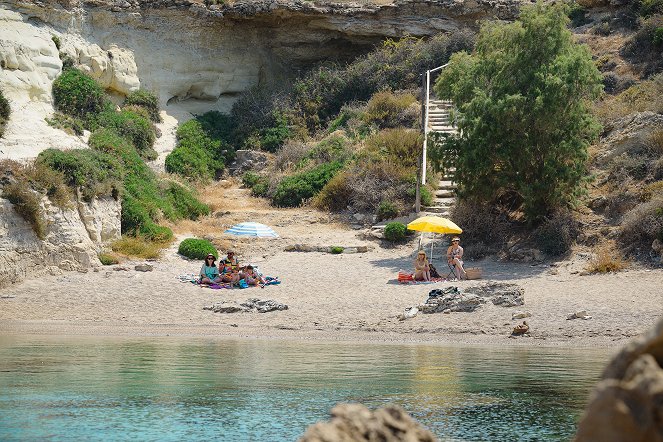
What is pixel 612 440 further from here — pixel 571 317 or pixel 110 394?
pixel 571 317

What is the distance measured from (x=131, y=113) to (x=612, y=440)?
31727 millimetres

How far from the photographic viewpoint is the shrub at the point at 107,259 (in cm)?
2433

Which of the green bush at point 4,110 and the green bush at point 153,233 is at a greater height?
the green bush at point 4,110

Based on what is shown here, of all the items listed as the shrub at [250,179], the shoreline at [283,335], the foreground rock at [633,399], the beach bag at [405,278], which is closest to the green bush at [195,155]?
the shrub at [250,179]

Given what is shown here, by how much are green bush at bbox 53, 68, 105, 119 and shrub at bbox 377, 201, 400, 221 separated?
1099 cm

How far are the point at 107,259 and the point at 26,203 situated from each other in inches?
102

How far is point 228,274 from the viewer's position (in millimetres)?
22422

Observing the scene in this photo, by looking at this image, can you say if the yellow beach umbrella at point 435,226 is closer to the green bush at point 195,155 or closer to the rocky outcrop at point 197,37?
the rocky outcrop at point 197,37

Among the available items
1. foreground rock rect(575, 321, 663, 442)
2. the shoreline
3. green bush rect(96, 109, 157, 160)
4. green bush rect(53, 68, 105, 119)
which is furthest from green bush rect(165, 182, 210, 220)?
foreground rock rect(575, 321, 663, 442)

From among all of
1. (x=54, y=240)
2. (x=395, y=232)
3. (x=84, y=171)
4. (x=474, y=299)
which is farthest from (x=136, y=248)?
(x=474, y=299)

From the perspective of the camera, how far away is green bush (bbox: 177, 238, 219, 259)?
84.4 feet

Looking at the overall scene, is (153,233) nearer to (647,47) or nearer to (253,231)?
(253,231)

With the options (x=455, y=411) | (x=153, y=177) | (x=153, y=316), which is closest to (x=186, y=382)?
(x=455, y=411)

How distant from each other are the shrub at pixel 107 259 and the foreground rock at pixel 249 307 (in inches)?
186
